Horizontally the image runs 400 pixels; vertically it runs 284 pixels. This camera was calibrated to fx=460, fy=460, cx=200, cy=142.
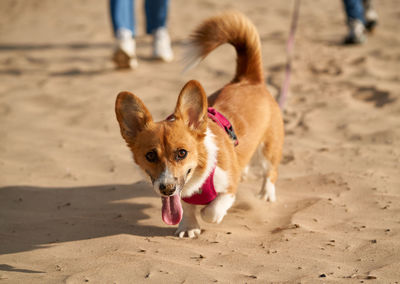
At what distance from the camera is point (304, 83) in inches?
225

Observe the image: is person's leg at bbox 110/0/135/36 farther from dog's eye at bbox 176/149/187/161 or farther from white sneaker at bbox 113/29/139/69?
dog's eye at bbox 176/149/187/161

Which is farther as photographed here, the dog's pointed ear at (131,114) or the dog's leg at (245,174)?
the dog's leg at (245,174)

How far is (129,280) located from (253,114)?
150 cm

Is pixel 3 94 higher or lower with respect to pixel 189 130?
lower

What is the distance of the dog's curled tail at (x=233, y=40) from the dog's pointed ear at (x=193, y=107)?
0.76 m

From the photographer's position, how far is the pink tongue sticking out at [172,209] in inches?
105

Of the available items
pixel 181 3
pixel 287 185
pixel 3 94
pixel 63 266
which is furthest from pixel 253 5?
pixel 63 266

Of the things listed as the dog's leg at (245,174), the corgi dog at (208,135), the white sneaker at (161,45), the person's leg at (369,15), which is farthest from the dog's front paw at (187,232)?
the person's leg at (369,15)

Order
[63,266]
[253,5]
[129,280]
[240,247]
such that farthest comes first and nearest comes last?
1. [253,5]
2. [240,247]
3. [63,266]
4. [129,280]

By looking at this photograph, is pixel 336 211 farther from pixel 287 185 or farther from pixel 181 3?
pixel 181 3

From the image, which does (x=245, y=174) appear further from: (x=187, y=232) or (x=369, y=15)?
(x=369, y=15)

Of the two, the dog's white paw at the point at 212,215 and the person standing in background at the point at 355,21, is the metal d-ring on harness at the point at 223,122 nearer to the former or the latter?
the dog's white paw at the point at 212,215

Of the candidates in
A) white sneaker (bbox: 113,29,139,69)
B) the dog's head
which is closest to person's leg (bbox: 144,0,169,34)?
white sneaker (bbox: 113,29,139,69)

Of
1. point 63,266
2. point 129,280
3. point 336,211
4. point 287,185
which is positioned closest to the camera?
point 129,280
